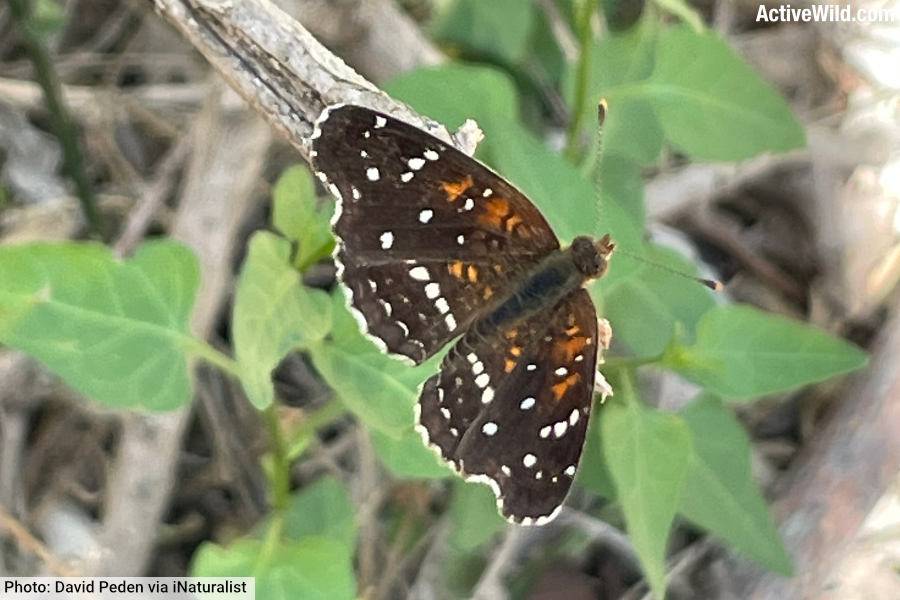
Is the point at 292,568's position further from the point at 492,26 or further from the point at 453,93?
the point at 492,26

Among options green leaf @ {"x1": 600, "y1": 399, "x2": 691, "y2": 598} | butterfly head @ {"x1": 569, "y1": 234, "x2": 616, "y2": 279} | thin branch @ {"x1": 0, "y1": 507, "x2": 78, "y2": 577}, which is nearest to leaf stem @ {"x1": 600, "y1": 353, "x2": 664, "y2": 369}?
green leaf @ {"x1": 600, "y1": 399, "x2": 691, "y2": 598}

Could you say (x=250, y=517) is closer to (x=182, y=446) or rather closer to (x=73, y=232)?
(x=182, y=446)

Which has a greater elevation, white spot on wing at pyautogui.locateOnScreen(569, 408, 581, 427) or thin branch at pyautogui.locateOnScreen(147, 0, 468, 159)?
thin branch at pyautogui.locateOnScreen(147, 0, 468, 159)

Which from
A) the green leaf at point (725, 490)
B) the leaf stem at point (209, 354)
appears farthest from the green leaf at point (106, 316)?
the green leaf at point (725, 490)

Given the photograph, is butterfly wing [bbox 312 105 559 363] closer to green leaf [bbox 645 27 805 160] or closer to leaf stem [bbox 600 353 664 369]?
leaf stem [bbox 600 353 664 369]

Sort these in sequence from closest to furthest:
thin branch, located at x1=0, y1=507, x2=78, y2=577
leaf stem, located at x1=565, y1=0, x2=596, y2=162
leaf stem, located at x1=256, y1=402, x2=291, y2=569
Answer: leaf stem, located at x1=256, y1=402, x2=291, y2=569, leaf stem, located at x1=565, y1=0, x2=596, y2=162, thin branch, located at x1=0, y1=507, x2=78, y2=577

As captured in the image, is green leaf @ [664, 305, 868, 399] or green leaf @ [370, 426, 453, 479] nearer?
green leaf @ [370, 426, 453, 479]

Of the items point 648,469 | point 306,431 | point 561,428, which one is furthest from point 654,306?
point 306,431

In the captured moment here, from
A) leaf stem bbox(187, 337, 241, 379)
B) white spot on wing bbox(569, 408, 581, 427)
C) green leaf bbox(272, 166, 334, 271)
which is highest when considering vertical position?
green leaf bbox(272, 166, 334, 271)
